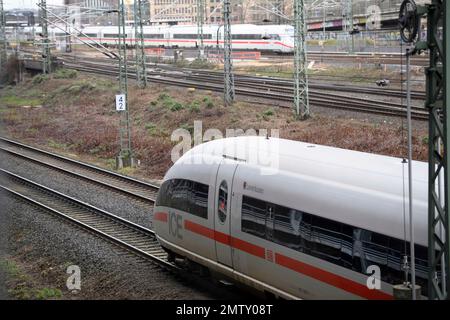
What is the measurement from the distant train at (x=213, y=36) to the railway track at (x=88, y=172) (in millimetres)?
24446

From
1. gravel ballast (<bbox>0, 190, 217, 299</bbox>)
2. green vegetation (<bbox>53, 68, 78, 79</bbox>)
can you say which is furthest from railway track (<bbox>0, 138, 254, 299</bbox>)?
green vegetation (<bbox>53, 68, 78, 79</bbox>)

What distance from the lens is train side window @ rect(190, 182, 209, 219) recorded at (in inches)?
413

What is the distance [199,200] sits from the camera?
10672 mm

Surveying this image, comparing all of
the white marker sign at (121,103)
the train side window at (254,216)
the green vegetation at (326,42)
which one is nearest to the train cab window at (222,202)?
the train side window at (254,216)

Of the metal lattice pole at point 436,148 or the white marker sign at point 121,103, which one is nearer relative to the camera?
the metal lattice pole at point 436,148

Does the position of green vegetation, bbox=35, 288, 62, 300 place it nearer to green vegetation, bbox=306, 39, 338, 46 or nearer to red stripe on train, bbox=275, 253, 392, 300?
red stripe on train, bbox=275, 253, 392, 300

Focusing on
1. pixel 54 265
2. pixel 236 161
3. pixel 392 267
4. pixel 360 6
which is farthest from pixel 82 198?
pixel 360 6

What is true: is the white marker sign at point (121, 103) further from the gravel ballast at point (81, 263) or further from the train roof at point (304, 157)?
the train roof at point (304, 157)

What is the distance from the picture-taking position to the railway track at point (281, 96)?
2384 cm

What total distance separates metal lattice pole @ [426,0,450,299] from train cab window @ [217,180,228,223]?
3.68 meters

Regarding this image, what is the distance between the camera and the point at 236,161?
1012cm

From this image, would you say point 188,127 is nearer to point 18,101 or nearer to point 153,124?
point 153,124

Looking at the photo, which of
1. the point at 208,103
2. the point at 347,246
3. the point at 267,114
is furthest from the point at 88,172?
the point at 347,246

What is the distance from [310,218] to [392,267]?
1447 mm
